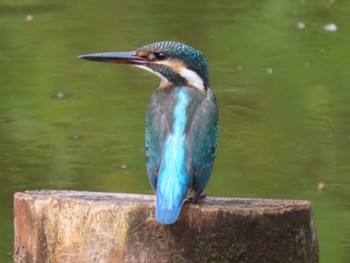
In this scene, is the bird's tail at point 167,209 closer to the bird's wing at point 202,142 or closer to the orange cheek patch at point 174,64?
the bird's wing at point 202,142

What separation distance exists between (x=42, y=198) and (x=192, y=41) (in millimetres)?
4760

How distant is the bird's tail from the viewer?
11.9 ft

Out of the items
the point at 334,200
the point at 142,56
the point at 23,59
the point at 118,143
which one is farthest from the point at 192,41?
the point at 142,56

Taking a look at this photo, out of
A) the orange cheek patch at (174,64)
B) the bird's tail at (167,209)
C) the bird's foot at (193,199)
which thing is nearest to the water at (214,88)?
the orange cheek patch at (174,64)

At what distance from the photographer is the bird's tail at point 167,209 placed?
3.61 metres

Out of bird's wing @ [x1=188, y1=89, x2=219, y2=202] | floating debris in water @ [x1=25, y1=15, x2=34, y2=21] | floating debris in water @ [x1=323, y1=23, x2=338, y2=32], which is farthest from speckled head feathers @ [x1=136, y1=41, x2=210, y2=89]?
floating debris in water @ [x1=25, y1=15, x2=34, y2=21]

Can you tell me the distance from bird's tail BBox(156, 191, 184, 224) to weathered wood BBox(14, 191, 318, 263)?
0.04m

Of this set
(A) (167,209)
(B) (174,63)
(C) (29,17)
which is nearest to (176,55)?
(B) (174,63)

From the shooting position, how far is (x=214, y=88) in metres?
7.75

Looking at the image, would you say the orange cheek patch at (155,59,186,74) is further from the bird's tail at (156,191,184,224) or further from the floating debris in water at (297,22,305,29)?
the floating debris in water at (297,22,305,29)

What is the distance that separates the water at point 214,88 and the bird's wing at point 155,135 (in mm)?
2314

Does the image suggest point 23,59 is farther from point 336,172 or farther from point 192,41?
point 336,172

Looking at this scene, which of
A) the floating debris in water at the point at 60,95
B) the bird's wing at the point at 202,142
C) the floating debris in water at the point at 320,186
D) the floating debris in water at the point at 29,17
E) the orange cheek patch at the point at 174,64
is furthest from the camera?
the floating debris in water at the point at 29,17

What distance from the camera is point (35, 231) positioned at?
383 centimetres
